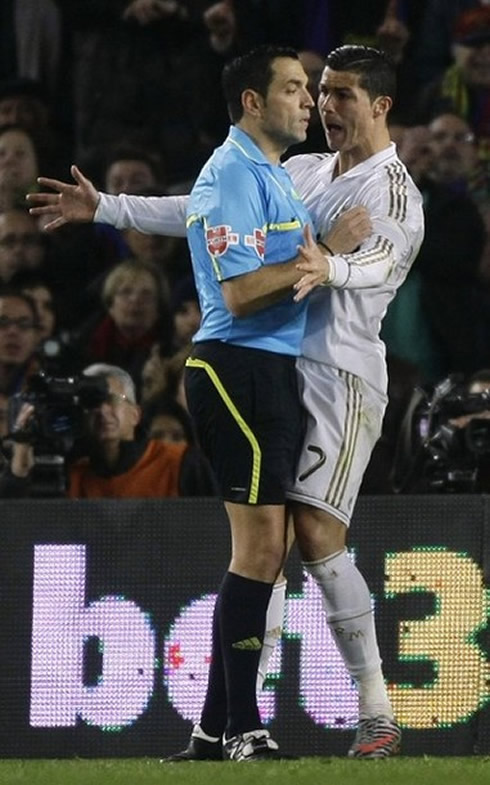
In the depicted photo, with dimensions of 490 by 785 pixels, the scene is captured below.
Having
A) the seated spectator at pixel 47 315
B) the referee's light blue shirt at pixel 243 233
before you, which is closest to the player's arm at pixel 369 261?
the referee's light blue shirt at pixel 243 233

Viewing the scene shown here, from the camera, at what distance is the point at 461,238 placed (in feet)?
30.6

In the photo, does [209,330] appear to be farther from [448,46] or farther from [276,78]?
[448,46]

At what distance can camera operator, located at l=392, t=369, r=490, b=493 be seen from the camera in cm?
707

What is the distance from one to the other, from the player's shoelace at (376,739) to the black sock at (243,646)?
12.6 inches

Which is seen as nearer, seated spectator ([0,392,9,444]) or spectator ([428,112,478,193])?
seated spectator ([0,392,9,444])

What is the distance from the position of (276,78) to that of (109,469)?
7.34ft

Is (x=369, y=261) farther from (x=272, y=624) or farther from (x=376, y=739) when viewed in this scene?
(x=376, y=739)

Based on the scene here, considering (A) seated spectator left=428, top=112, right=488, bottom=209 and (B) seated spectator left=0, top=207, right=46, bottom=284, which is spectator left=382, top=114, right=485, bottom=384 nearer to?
(A) seated spectator left=428, top=112, right=488, bottom=209

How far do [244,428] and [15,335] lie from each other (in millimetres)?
3514

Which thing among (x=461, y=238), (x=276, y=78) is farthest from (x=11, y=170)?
(x=276, y=78)

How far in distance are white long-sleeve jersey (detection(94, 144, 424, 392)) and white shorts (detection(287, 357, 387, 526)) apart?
0.04 metres

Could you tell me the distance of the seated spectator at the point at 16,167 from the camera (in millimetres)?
9414

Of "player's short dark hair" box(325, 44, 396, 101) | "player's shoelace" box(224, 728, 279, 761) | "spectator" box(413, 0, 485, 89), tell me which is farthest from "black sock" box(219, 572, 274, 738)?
"spectator" box(413, 0, 485, 89)

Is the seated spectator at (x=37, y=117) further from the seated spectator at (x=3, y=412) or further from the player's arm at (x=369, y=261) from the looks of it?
the player's arm at (x=369, y=261)
